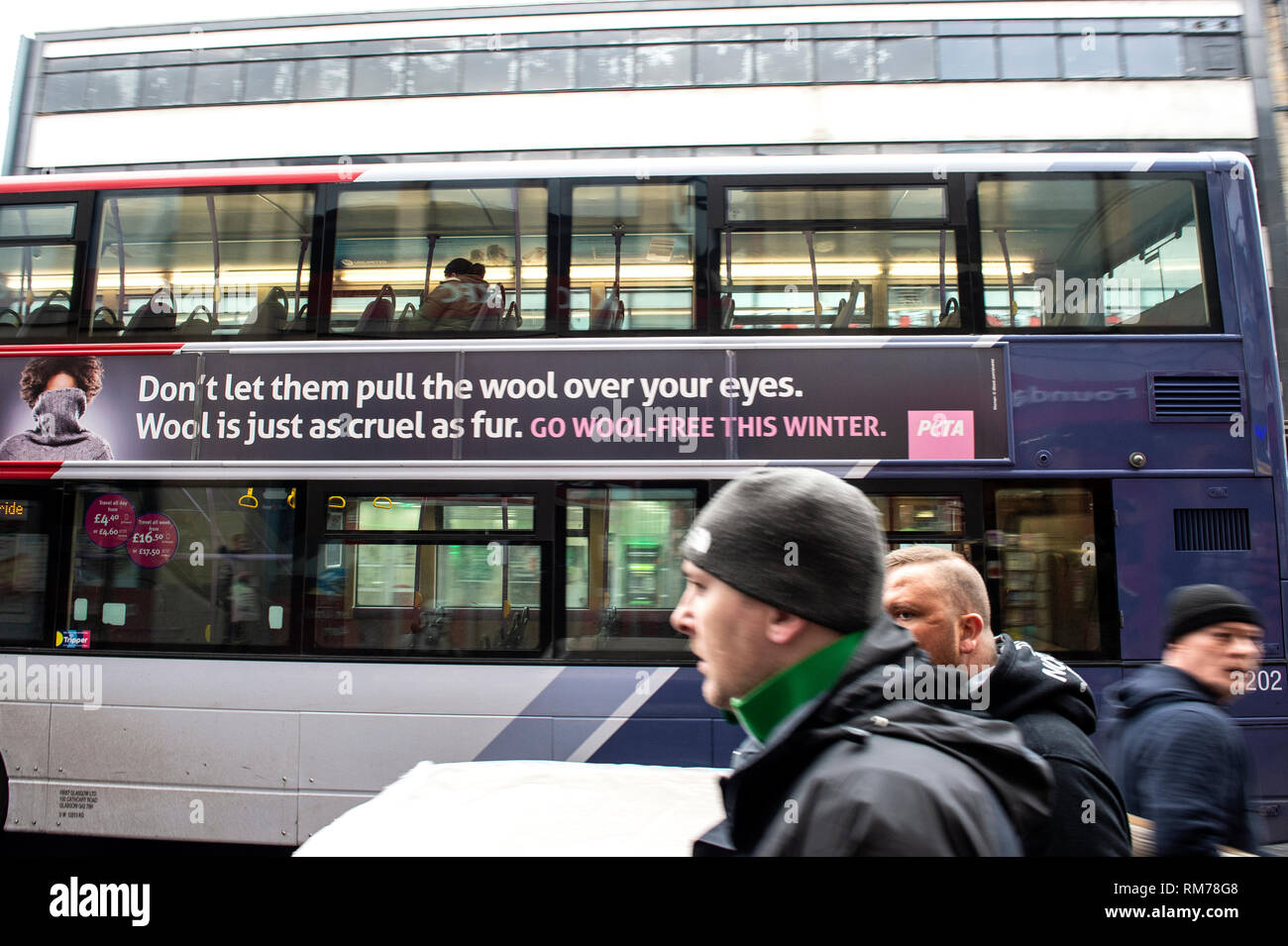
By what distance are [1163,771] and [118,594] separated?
559 centimetres

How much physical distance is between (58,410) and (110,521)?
2.72ft

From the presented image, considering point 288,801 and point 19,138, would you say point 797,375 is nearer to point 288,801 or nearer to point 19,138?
point 288,801

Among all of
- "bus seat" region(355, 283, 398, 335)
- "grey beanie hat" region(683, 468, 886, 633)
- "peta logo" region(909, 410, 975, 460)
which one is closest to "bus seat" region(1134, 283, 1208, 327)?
"peta logo" region(909, 410, 975, 460)

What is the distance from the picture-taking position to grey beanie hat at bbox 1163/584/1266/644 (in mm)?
2023

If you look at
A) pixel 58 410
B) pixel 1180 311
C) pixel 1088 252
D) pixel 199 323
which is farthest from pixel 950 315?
pixel 58 410

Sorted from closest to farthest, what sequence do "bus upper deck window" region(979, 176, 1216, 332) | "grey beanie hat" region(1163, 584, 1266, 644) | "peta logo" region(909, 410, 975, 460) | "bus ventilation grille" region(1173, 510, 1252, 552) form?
"grey beanie hat" region(1163, 584, 1266, 644) → "bus ventilation grille" region(1173, 510, 1252, 552) → "peta logo" region(909, 410, 975, 460) → "bus upper deck window" region(979, 176, 1216, 332)

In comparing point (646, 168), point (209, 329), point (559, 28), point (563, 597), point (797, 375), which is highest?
point (559, 28)

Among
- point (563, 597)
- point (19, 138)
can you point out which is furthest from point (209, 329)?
point (19, 138)

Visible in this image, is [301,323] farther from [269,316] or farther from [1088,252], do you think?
[1088,252]

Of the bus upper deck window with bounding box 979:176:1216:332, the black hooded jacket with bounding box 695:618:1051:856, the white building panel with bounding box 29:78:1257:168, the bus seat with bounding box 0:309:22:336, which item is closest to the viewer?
the black hooded jacket with bounding box 695:618:1051:856

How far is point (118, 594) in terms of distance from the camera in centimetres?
478

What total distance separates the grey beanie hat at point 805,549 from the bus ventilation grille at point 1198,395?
171 inches

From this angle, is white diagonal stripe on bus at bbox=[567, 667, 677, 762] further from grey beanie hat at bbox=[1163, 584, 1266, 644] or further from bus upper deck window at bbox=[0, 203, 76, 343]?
bus upper deck window at bbox=[0, 203, 76, 343]

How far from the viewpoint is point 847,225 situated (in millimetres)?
4773
